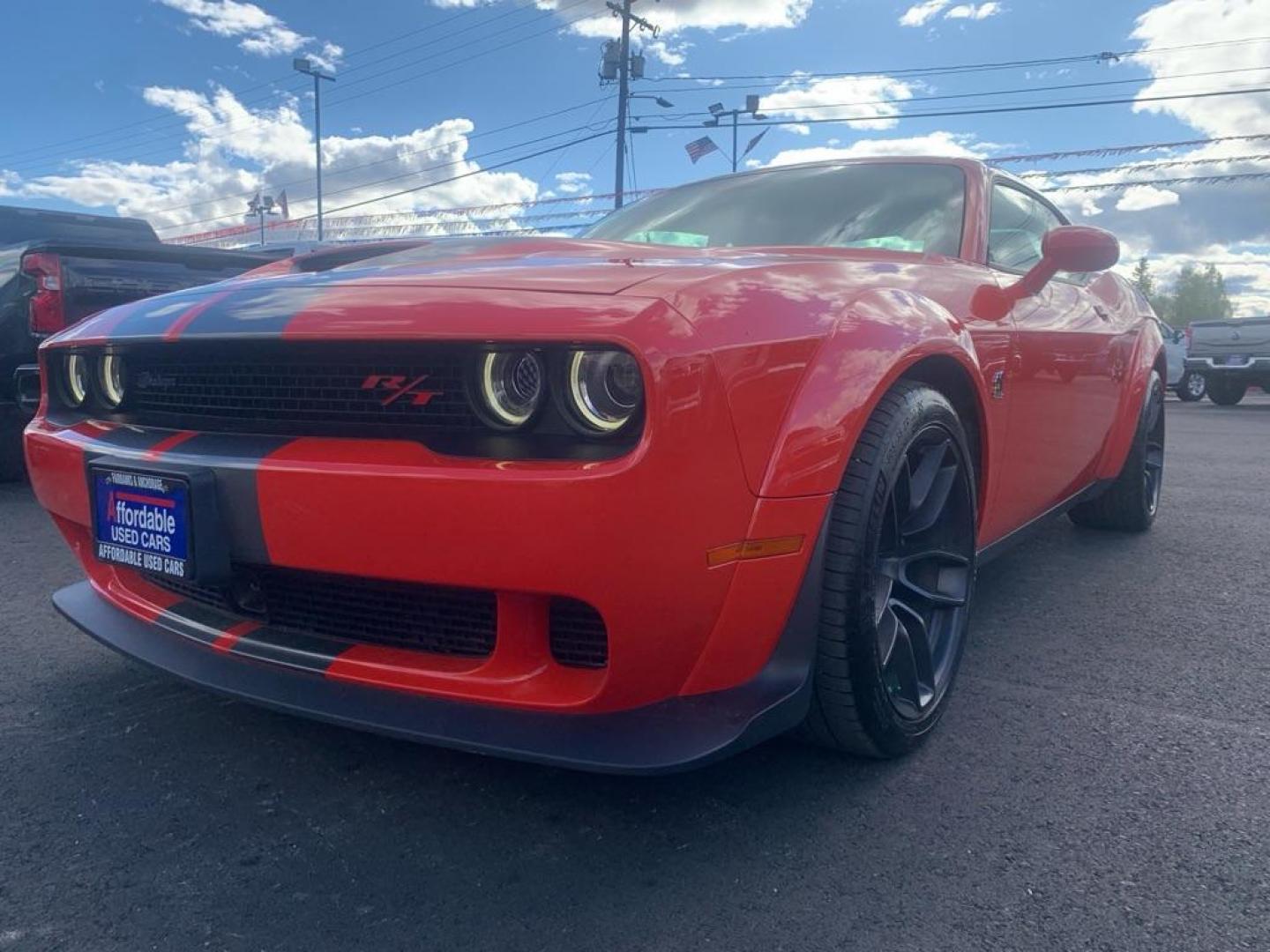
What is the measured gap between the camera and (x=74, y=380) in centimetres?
226

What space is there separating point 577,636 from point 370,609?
417 mm

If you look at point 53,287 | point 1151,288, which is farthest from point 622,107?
point 1151,288

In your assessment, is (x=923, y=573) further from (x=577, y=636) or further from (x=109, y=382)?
(x=109, y=382)

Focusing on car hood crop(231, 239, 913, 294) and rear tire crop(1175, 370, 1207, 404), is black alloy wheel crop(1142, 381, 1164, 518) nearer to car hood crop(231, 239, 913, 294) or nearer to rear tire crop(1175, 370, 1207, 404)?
car hood crop(231, 239, 913, 294)

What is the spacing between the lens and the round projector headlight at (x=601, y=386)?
1519mm

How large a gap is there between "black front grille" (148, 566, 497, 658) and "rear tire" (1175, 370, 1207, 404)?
17156mm

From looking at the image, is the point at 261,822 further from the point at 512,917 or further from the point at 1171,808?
the point at 1171,808

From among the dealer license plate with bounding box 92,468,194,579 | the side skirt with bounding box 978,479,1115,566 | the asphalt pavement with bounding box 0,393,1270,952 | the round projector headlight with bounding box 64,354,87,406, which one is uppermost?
the round projector headlight with bounding box 64,354,87,406

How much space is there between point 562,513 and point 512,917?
619 millimetres

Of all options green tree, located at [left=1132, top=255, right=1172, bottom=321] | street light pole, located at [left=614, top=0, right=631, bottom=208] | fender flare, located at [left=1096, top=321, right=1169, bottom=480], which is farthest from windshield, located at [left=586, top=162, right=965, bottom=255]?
green tree, located at [left=1132, top=255, right=1172, bottom=321]

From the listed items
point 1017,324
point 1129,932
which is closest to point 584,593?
point 1129,932

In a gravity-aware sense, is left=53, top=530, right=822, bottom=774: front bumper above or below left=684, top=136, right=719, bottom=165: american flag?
below

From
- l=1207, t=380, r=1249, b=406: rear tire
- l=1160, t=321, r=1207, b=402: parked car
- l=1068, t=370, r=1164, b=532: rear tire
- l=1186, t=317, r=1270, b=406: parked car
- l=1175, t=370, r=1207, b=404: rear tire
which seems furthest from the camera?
l=1175, t=370, r=1207, b=404: rear tire

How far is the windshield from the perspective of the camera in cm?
274
